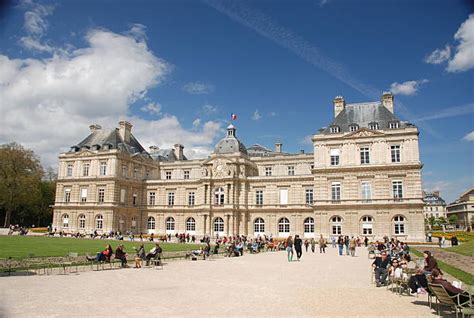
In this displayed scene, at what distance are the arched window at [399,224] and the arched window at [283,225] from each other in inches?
484

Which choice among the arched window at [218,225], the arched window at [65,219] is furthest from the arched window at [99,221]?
the arched window at [218,225]

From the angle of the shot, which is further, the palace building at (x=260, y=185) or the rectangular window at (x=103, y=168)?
the rectangular window at (x=103, y=168)

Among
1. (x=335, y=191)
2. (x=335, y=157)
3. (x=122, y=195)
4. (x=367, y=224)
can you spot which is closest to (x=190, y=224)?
(x=122, y=195)

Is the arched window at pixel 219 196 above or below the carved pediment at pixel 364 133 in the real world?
below

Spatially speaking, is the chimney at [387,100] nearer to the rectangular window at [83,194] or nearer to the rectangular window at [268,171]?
the rectangular window at [268,171]

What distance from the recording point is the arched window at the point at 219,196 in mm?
48344

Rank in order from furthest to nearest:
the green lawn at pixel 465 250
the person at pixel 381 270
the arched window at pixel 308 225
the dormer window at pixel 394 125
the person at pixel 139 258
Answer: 1. the arched window at pixel 308 225
2. the dormer window at pixel 394 125
3. the green lawn at pixel 465 250
4. the person at pixel 139 258
5. the person at pixel 381 270

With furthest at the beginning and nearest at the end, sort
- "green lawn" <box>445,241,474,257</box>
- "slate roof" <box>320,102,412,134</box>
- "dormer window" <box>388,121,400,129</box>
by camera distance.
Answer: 1. "slate roof" <box>320,102,412,134</box>
2. "dormer window" <box>388,121,400,129</box>
3. "green lawn" <box>445,241,474,257</box>

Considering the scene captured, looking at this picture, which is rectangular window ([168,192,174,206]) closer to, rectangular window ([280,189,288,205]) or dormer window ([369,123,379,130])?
rectangular window ([280,189,288,205])

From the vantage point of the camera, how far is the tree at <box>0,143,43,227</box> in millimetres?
52438

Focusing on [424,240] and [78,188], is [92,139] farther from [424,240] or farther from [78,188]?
[424,240]

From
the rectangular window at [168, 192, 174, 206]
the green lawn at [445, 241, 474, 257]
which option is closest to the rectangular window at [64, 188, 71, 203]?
the rectangular window at [168, 192, 174, 206]

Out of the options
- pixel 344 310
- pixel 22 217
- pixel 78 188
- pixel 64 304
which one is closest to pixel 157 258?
pixel 64 304

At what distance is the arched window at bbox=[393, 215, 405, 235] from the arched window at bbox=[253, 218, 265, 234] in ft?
50.2
